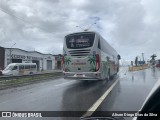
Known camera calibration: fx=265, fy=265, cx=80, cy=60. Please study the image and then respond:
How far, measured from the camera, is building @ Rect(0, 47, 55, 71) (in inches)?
2572

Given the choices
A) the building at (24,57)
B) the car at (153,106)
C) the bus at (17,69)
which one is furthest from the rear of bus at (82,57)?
the building at (24,57)

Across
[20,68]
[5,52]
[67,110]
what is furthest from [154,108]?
[5,52]

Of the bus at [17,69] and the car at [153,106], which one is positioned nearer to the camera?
the car at [153,106]

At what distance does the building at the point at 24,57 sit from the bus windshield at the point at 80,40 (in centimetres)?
4797

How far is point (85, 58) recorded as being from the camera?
18500 mm

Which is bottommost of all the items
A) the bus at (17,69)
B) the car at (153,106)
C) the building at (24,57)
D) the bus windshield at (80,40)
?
the car at (153,106)

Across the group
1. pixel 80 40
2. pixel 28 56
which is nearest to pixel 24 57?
pixel 28 56

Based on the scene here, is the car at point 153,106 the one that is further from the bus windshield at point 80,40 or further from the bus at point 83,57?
the bus windshield at point 80,40

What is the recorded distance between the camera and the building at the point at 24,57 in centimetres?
6532

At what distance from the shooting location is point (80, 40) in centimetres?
1892

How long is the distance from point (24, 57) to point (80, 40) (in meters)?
58.8

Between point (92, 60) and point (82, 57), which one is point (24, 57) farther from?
point (92, 60)

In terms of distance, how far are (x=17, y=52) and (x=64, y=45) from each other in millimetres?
53932

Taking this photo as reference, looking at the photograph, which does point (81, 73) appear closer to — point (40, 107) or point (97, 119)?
point (40, 107)
